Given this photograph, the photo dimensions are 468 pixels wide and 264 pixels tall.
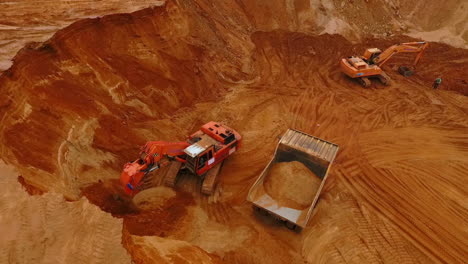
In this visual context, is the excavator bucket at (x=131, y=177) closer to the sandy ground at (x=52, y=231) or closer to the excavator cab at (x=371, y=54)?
the sandy ground at (x=52, y=231)

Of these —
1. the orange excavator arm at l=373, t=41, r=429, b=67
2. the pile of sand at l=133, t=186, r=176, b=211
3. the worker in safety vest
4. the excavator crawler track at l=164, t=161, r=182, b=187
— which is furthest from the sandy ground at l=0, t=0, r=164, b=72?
the worker in safety vest

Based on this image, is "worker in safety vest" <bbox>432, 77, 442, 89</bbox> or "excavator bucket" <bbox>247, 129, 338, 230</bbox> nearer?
"excavator bucket" <bbox>247, 129, 338, 230</bbox>

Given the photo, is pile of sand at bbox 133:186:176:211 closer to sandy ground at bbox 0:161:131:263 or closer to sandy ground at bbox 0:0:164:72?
sandy ground at bbox 0:161:131:263

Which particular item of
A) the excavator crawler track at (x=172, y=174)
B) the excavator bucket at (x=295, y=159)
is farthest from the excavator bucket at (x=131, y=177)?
the excavator bucket at (x=295, y=159)

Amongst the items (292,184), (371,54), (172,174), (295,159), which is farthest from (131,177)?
(371,54)

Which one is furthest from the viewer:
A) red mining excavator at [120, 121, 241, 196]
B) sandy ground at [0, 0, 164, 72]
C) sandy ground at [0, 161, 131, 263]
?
sandy ground at [0, 0, 164, 72]

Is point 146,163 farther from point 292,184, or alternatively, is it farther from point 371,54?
point 371,54

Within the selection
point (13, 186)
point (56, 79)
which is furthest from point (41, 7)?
point (13, 186)
